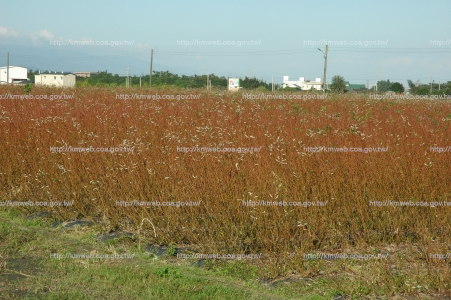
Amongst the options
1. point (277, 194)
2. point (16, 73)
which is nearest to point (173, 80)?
point (16, 73)

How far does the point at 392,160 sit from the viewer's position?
740 centimetres

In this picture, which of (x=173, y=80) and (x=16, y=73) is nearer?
(x=173, y=80)

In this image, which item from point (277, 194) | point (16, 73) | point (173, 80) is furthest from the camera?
point (16, 73)

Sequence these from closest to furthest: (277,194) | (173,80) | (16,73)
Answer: (277,194), (173,80), (16,73)

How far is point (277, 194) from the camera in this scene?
6500mm

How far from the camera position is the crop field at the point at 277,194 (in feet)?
18.7

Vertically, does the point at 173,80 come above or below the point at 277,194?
above

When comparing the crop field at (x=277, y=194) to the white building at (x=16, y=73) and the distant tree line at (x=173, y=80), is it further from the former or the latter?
the white building at (x=16, y=73)

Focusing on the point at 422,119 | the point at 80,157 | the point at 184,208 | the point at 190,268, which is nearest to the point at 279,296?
the point at 190,268

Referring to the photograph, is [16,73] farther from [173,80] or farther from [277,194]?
[277,194]

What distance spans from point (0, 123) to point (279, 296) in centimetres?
815

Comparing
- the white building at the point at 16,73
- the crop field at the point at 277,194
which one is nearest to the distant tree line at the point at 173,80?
the white building at the point at 16,73

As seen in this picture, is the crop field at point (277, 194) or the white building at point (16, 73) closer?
the crop field at point (277, 194)

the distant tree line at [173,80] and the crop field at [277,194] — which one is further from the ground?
the distant tree line at [173,80]
